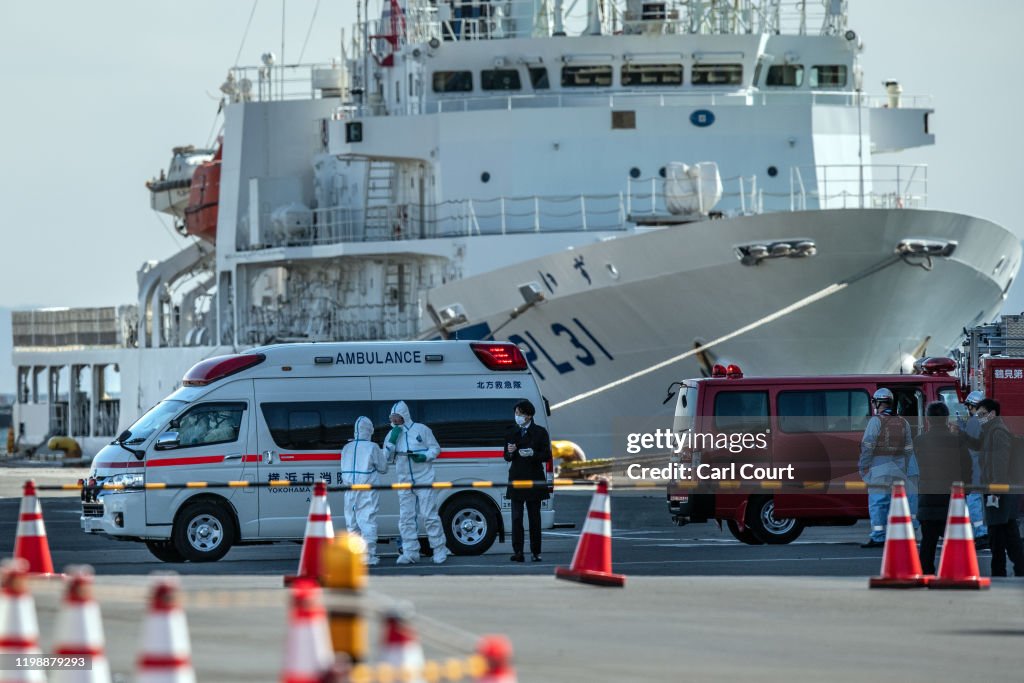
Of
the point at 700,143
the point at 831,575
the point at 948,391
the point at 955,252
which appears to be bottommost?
the point at 831,575

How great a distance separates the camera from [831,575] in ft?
51.3

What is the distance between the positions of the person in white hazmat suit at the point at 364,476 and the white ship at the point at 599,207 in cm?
1235

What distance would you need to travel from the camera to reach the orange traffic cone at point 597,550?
47.0 ft

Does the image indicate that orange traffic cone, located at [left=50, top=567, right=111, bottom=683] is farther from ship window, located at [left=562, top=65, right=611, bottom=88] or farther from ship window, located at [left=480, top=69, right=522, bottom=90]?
ship window, located at [left=480, top=69, right=522, bottom=90]

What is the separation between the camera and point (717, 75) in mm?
36188

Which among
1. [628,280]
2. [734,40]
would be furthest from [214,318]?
[628,280]

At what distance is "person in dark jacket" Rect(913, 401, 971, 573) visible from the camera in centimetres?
1555

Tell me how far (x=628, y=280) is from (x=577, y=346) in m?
1.92

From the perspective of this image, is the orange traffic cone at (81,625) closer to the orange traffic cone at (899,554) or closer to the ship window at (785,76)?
the orange traffic cone at (899,554)

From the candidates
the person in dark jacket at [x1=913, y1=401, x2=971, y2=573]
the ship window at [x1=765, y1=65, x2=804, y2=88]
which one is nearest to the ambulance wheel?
the person in dark jacket at [x1=913, y1=401, x2=971, y2=573]

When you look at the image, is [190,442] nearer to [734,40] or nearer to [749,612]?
[749,612]

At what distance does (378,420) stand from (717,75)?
18.5m

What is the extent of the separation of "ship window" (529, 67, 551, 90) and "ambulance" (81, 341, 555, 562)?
1751 centimetres

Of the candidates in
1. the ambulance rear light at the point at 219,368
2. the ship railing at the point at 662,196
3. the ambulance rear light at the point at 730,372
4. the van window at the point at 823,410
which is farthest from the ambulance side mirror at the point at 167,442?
the ship railing at the point at 662,196
